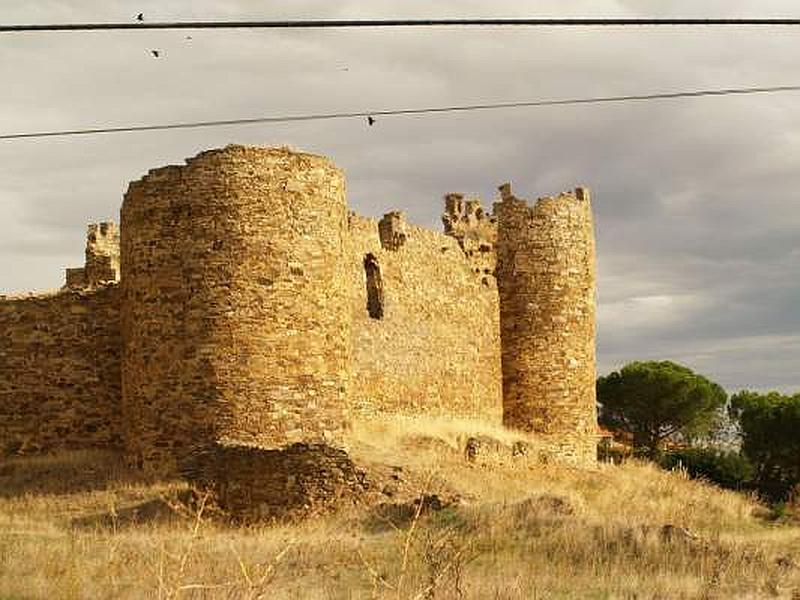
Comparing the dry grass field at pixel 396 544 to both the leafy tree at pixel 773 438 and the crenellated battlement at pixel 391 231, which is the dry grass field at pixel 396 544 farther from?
the leafy tree at pixel 773 438

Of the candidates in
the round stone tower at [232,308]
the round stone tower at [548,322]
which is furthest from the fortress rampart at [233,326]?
the round stone tower at [548,322]

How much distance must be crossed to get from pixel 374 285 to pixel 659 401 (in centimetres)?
2361

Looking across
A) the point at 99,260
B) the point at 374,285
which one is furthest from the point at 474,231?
the point at 99,260

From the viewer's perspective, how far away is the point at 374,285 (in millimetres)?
25234

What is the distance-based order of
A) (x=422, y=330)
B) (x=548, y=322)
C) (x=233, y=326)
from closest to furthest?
(x=233, y=326), (x=422, y=330), (x=548, y=322)

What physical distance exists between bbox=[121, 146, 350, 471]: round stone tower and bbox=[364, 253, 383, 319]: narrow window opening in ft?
16.1

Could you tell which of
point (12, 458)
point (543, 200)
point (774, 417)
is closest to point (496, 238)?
point (543, 200)

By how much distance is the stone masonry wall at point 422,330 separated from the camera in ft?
80.2

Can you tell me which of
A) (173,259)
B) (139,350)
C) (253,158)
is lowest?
(139,350)

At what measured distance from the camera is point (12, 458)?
21.2 meters

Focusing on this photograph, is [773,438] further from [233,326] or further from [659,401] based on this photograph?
[233,326]

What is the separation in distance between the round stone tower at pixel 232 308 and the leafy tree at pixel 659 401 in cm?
2761

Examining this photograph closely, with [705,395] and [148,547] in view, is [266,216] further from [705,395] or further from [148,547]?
[705,395]

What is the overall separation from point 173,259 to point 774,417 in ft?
88.5
